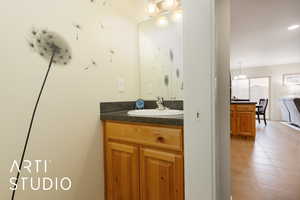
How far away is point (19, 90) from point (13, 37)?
316mm

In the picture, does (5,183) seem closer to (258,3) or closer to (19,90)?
(19,90)

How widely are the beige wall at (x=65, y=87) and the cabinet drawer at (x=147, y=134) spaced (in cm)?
17

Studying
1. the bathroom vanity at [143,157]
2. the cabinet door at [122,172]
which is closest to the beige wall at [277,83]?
the bathroom vanity at [143,157]

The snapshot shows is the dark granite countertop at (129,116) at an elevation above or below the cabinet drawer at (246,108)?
above

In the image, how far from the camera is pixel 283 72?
723cm

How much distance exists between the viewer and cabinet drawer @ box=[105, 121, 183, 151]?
3.59ft

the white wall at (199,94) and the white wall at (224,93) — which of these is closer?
the white wall at (199,94)

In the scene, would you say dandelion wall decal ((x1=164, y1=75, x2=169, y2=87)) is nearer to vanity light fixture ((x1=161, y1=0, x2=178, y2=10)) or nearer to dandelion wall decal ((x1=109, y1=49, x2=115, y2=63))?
dandelion wall decal ((x1=109, y1=49, x2=115, y2=63))

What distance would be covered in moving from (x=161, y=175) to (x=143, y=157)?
0.62 ft

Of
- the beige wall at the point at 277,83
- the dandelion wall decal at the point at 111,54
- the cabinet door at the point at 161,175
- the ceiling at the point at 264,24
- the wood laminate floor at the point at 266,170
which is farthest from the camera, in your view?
the beige wall at the point at 277,83

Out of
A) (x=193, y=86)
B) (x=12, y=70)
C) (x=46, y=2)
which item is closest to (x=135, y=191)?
(x=193, y=86)

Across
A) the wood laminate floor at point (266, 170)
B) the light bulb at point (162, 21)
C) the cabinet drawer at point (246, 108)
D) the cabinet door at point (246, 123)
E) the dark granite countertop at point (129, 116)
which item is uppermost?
the light bulb at point (162, 21)

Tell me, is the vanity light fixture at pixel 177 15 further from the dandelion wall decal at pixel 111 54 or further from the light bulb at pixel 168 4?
the dandelion wall decal at pixel 111 54

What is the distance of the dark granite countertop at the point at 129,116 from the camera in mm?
1116
